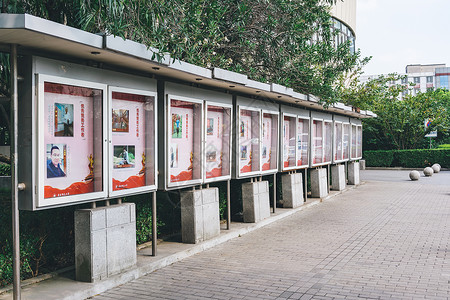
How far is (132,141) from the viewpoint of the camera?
21.5ft

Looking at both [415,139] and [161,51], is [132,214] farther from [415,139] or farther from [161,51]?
[415,139]

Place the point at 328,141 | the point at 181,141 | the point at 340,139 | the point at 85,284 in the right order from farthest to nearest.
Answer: the point at 340,139 → the point at 328,141 → the point at 181,141 → the point at 85,284

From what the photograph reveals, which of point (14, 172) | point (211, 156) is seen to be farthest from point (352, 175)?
point (14, 172)

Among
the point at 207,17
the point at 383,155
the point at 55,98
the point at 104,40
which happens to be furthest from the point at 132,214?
the point at 383,155

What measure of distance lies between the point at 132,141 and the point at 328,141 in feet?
34.6

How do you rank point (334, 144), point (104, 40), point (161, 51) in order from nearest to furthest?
point (104, 40)
point (161, 51)
point (334, 144)

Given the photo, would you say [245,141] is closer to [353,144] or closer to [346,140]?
[346,140]

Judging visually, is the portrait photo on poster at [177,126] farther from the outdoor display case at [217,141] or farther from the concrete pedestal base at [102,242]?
the concrete pedestal base at [102,242]

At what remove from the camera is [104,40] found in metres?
5.17

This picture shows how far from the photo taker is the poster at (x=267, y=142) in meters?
10.7

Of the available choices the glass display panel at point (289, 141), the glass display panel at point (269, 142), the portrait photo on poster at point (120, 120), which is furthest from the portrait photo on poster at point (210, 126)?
the glass display panel at point (289, 141)

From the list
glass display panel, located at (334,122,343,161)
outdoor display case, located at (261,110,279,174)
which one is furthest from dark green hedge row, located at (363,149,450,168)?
outdoor display case, located at (261,110,279,174)

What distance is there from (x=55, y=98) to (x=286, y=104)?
7.70 m

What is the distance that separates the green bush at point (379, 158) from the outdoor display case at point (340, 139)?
16.2m
